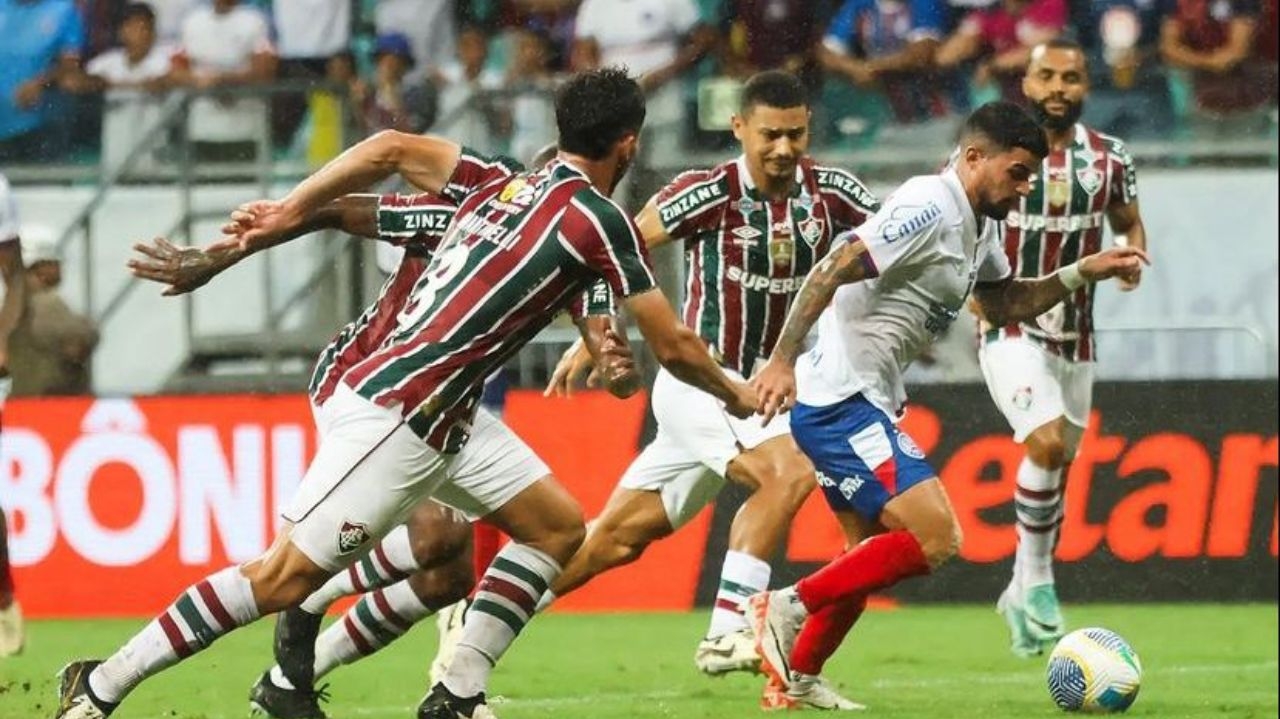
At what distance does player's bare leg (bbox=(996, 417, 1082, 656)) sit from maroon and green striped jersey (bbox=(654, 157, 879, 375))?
1.72 metres

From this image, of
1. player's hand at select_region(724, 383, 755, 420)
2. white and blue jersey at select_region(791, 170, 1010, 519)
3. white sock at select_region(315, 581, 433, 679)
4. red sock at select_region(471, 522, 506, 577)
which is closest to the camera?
player's hand at select_region(724, 383, 755, 420)

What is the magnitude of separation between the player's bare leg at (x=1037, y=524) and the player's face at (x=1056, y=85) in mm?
1281

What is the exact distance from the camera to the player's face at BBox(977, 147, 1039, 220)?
8227 mm

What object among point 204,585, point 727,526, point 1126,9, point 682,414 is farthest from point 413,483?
point 1126,9

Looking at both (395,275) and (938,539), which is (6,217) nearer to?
(395,275)

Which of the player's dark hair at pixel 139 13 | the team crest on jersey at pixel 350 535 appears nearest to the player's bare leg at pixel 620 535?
the team crest on jersey at pixel 350 535

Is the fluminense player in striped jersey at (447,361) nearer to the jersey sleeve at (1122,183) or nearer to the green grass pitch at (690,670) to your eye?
the green grass pitch at (690,670)

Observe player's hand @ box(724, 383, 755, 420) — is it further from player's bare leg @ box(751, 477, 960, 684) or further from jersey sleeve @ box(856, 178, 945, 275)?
player's bare leg @ box(751, 477, 960, 684)

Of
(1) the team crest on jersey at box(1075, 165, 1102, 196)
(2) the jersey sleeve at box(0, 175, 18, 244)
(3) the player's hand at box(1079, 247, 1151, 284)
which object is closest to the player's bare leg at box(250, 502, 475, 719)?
(3) the player's hand at box(1079, 247, 1151, 284)

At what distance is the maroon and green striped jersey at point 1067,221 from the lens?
1089 centimetres

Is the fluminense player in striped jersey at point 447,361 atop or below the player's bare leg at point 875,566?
atop

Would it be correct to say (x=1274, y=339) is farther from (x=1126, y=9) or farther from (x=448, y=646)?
(x=448, y=646)

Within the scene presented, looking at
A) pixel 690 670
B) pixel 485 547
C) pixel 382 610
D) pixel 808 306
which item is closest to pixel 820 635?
pixel 808 306

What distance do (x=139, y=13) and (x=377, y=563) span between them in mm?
7276
